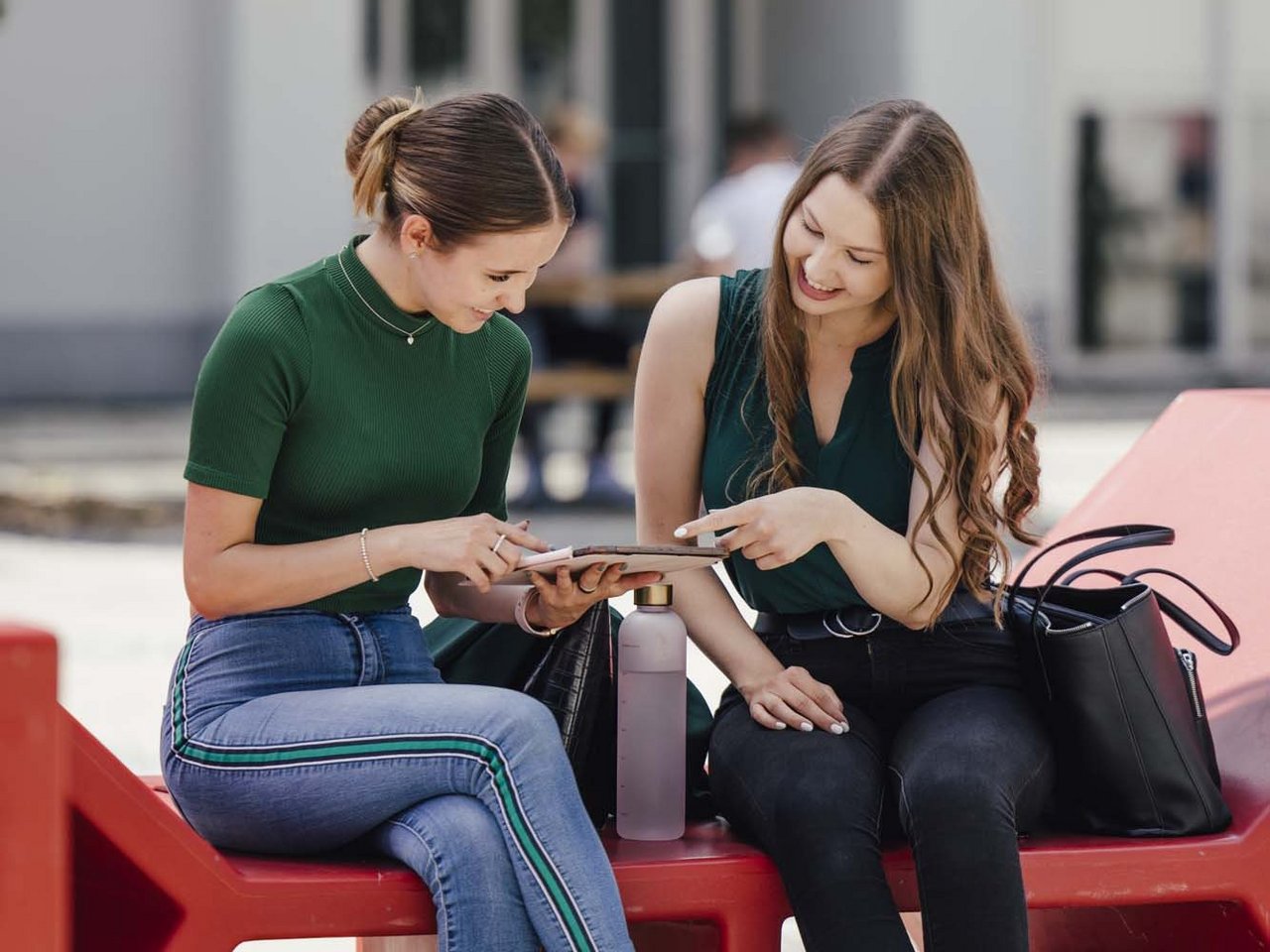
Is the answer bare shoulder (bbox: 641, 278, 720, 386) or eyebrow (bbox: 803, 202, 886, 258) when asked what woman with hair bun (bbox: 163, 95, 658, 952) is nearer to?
bare shoulder (bbox: 641, 278, 720, 386)

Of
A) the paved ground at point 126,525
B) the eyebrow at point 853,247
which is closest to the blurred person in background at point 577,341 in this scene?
the paved ground at point 126,525

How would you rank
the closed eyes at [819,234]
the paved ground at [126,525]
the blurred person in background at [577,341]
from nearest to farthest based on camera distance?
the closed eyes at [819,234]
the paved ground at [126,525]
the blurred person in background at [577,341]

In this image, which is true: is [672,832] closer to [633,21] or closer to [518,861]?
[518,861]

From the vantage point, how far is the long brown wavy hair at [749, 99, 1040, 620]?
276 cm

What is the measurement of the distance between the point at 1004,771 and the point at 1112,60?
40.8 feet

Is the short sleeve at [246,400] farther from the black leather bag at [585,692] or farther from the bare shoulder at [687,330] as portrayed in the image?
the bare shoulder at [687,330]

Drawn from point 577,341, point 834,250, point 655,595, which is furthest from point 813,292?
point 577,341

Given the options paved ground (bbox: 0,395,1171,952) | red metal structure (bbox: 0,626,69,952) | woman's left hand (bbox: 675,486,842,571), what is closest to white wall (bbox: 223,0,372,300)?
paved ground (bbox: 0,395,1171,952)

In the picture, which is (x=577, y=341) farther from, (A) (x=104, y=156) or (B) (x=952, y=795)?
(B) (x=952, y=795)

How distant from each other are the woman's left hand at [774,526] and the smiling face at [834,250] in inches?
12.4

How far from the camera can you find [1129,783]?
2.65 metres

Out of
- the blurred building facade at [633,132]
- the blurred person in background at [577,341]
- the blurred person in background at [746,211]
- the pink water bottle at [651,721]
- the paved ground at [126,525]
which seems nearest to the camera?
the pink water bottle at [651,721]

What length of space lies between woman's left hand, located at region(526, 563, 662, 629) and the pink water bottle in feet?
0.21

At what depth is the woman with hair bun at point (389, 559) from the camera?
7.75 feet
